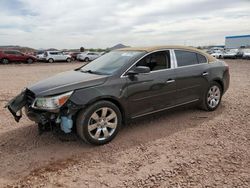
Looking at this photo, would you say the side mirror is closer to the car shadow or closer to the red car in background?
the car shadow

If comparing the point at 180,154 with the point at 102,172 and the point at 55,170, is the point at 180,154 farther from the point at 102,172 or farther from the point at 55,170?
the point at 55,170

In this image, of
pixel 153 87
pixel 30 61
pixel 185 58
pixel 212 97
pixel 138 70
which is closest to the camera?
pixel 138 70

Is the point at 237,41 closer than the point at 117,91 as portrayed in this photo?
No

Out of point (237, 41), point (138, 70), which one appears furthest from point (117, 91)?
point (237, 41)

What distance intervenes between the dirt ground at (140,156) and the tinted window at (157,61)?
1139mm

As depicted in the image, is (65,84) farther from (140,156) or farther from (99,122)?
(140,156)

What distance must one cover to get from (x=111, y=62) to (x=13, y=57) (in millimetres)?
25898

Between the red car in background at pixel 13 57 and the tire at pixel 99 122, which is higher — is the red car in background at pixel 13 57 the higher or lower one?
the higher one

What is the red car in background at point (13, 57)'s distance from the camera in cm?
2730

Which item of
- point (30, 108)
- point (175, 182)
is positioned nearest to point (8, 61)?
point (30, 108)

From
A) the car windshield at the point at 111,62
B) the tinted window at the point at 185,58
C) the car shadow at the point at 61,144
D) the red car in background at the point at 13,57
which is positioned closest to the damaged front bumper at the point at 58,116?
the car shadow at the point at 61,144

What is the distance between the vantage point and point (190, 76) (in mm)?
5441

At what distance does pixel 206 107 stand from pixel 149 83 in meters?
1.91

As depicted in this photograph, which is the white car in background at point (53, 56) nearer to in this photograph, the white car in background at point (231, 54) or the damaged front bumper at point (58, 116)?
the white car in background at point (231, 54)
